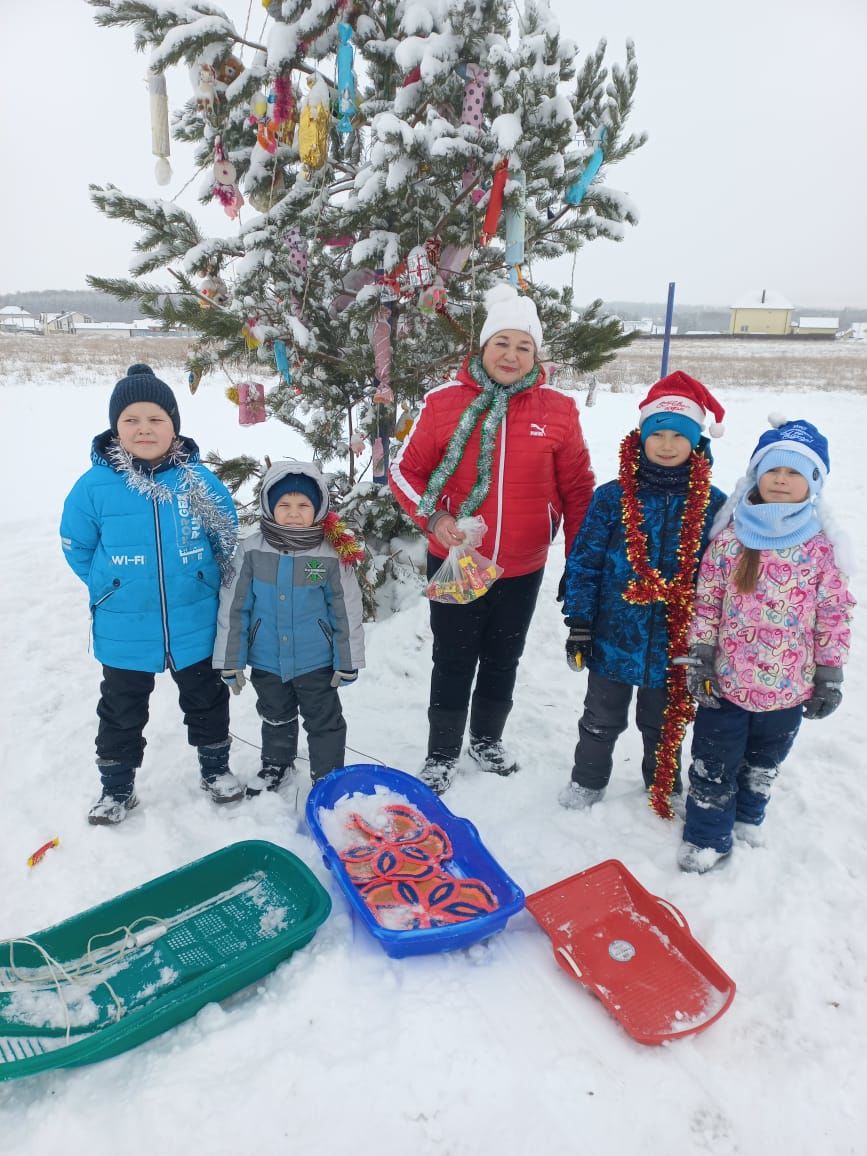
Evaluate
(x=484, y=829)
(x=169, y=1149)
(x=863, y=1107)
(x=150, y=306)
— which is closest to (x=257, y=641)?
(x=484, y=829)

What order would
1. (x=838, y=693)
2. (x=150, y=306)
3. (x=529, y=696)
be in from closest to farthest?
(x=838, y=693) < (x=150, y=306) < (x=529, y=696)

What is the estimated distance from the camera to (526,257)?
4223mm

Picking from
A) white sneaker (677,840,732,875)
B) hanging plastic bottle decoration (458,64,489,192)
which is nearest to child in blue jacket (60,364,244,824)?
hanging plastic bottle decoration (458,64,489,192)

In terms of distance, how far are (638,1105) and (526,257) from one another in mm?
4176

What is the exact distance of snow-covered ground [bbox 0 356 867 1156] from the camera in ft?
6.06

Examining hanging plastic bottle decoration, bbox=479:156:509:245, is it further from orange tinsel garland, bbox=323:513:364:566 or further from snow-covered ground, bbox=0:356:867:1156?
snow-covered ground, bbox=0:356:867:1156

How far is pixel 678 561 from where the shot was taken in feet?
8.90

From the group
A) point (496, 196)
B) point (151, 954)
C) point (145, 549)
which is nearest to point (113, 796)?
point (151, 954)

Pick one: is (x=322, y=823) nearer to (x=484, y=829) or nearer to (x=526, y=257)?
(x=484, y=829)

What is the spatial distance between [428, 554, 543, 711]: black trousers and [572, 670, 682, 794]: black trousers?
0.41 m

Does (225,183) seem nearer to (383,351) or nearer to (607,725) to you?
(383,351)

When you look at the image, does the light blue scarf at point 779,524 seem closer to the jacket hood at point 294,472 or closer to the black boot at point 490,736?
the black boot at point 490,736

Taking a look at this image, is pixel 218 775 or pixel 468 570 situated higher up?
pixel 468 570

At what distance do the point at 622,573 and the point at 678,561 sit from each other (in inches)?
8.7
